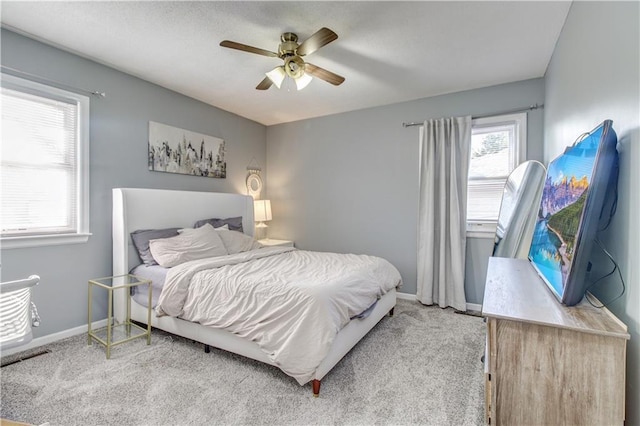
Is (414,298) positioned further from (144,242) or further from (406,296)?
(144,242)

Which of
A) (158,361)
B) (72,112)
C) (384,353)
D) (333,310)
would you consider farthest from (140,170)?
(384,353)

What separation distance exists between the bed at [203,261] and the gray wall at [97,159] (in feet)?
0.57

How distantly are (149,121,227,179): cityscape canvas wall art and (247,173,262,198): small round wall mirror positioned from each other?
1.68 feet

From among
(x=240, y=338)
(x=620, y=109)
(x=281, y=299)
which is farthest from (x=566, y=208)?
(x=240, y=338)

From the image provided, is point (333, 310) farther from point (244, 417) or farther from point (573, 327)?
point (573, 327)

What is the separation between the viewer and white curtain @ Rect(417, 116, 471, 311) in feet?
11.8

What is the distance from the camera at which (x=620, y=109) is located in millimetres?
1251

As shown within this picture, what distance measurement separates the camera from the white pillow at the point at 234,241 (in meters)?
3.53

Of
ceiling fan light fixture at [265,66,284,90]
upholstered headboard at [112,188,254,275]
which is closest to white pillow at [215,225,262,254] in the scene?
upholstered headboard at [112,188,254,275]

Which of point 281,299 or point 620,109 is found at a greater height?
point 620,109

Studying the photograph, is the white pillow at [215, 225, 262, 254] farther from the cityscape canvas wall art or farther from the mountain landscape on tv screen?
the mountain landscape on tv screen

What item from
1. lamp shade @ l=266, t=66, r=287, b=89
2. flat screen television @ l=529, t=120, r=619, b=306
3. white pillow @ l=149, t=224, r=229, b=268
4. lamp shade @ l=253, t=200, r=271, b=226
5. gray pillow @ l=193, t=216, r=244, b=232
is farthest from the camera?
lamp shade @ l=253, t=200, r=271, b=226

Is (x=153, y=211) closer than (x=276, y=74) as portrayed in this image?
No

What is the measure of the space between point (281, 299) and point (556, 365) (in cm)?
148
